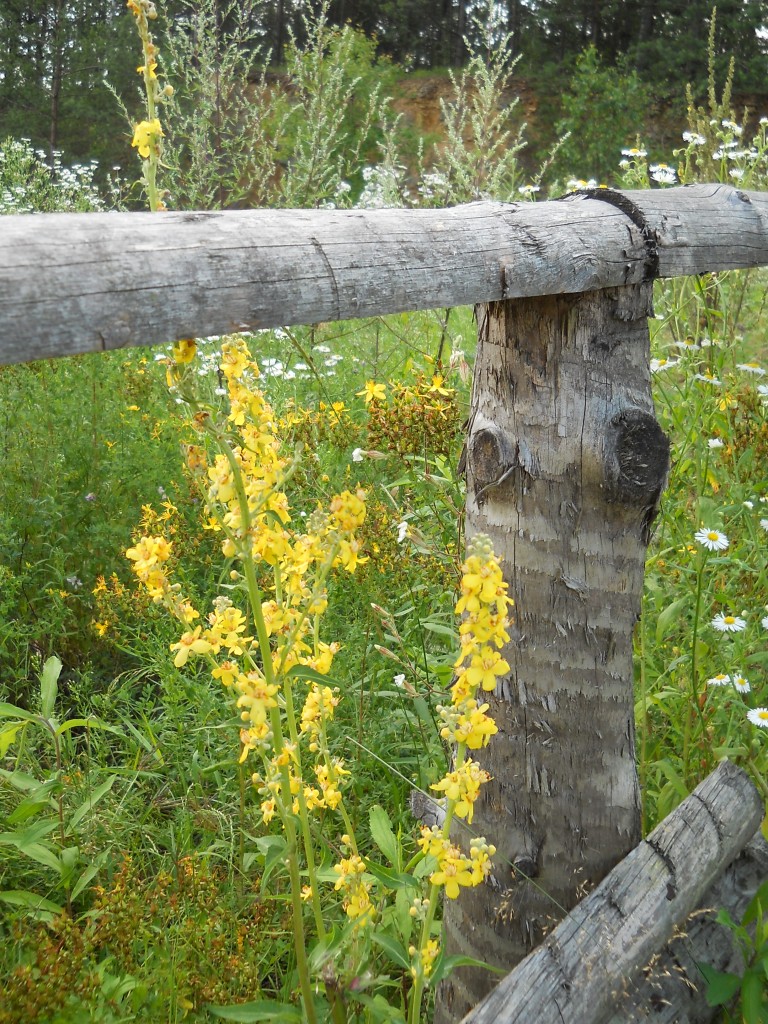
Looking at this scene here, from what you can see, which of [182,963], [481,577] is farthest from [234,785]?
[481,577]

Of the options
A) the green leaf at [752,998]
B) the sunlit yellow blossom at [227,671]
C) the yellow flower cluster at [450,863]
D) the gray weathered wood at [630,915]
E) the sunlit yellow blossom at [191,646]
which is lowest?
the green leaf at [752,998]

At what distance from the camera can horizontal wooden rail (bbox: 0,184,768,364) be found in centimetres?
90

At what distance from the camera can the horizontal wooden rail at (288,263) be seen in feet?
2.96

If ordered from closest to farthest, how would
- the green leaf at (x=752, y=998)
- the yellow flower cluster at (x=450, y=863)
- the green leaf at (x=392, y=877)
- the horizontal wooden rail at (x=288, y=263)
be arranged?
the horizontal wooden rail at (x=288, y=263) < the yellow flower cluster at (x=450, y=863) < the green leaf at (x=392, y=877) < the green leaf at (x=752, y=998)

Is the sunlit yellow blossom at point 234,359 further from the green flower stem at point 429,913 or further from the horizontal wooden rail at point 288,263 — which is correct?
the green flower stem at point 429,913

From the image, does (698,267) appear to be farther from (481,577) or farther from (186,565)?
(186,565)

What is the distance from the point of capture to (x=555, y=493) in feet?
5.24

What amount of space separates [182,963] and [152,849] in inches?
19.6

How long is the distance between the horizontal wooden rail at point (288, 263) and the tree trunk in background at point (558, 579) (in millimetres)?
123

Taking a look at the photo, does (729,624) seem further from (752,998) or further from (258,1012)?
(258,1012)

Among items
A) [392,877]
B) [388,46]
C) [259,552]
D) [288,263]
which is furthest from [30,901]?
[388,46]

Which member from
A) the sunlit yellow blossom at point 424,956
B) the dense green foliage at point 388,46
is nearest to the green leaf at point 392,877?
the sunlit yellow blossom at point 424,956

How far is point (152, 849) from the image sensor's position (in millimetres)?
2240

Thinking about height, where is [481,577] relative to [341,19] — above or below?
below
